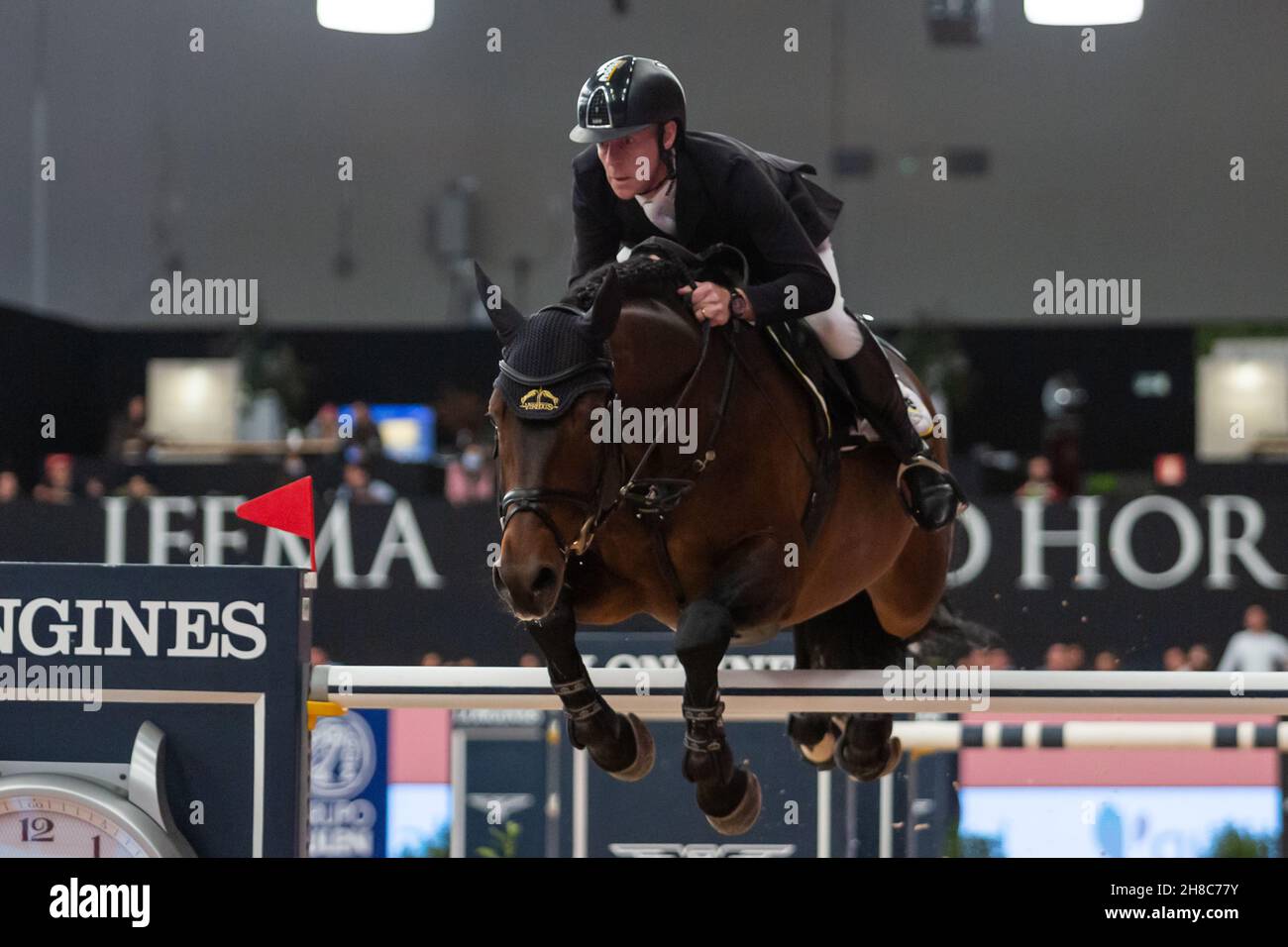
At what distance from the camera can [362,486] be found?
10047 mm

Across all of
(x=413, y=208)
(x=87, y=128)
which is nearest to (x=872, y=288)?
(x=413, y=208)

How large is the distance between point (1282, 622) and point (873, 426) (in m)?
5.24

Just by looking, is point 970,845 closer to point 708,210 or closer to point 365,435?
point 708,210

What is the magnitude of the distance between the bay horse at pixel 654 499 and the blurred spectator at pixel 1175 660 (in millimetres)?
4845

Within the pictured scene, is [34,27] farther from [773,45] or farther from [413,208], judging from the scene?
[773,45]

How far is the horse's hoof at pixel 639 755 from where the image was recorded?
3.75 meters

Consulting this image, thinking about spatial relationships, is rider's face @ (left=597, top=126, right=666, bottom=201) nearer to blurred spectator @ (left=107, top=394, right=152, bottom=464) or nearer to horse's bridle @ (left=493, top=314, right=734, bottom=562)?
horse's bridle @ (left=493, top=314, right=734, bottom=562)

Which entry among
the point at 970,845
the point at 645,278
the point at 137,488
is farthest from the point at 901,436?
the point at 137,488

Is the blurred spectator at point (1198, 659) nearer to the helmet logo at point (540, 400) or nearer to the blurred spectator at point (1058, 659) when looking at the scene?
the blurred spectator at point (1058, 659)

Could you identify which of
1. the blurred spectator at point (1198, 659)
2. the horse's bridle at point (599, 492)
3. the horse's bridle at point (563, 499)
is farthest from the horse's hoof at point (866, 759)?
the blurred spectator at point (1198, 659)

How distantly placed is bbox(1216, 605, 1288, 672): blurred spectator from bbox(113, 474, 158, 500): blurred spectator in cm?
649

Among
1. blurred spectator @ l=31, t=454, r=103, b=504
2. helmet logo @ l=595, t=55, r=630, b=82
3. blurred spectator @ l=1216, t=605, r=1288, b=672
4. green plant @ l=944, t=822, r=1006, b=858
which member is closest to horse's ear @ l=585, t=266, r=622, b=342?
helmet logo @ l=595, t=55, r=630, b=82

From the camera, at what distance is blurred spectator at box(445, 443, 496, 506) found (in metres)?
10.3
